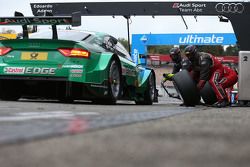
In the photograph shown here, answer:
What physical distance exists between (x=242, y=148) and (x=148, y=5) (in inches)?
572

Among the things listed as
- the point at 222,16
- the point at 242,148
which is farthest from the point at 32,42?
the point at 222,16

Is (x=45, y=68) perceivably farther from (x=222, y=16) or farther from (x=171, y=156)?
(x=222, y=16)

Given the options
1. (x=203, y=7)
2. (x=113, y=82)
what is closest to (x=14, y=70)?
(x=113, y=82)

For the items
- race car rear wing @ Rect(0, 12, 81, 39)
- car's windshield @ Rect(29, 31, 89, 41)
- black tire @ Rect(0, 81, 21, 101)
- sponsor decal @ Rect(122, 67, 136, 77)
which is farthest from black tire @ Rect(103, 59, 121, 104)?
black tire @ Rect(0, 81, 21, 101)

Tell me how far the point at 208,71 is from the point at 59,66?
2922 millimetres

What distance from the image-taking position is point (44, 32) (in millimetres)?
8164

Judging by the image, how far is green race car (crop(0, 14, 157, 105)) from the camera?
7148mm

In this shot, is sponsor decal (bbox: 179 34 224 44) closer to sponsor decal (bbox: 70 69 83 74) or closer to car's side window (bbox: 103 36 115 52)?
car's side window (bbox: 103 36 115 52)

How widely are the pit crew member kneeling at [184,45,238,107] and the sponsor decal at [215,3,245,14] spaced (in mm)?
5869

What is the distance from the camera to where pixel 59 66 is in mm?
7148

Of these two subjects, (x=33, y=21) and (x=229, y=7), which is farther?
(x=229, y=7)

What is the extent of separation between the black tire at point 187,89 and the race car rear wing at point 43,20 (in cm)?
Answer: 203

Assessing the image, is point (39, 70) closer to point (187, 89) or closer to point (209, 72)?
point (187, 89)

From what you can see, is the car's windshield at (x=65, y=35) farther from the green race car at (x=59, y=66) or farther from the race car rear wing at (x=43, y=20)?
the race car rear wing at (x=43, y=20)
